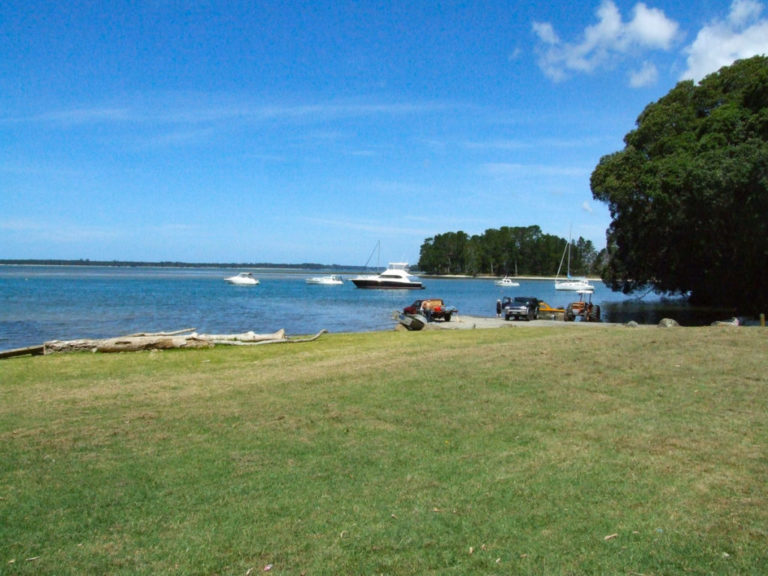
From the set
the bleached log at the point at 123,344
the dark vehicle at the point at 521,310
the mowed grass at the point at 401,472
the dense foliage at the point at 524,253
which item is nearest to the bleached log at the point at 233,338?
the bleached log at the point at 123,344

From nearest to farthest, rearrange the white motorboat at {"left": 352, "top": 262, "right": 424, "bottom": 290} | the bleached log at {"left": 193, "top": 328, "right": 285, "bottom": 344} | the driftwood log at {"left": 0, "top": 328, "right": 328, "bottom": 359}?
the driftwood log at {"left": 0, "top": 328, "right": 328, "bottom": 359}
the bleached log at {"left": 193, "top": 328, "right": 285, "bottom": 344}
the white motorboat at {"left": 352, "top": 262, "right": 424, "bottom": 290}

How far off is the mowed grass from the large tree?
22.0m

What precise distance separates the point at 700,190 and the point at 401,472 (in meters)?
29.5

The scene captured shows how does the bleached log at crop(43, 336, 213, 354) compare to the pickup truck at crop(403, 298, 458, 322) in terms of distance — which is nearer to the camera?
the bleached log at crop(43, 336, 213, 354)

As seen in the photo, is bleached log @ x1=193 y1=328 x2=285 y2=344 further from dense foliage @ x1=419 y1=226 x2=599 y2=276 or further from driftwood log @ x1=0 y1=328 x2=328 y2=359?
dense foliage @ x1=419 y1=226 x2=599 y2=276

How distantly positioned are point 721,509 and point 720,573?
1.12 m

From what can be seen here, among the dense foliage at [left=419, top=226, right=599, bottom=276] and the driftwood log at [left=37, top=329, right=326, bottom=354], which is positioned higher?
the dense foliage at [left=419, top=226, right=599, bottom=276]

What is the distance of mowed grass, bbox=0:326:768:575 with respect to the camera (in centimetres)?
455

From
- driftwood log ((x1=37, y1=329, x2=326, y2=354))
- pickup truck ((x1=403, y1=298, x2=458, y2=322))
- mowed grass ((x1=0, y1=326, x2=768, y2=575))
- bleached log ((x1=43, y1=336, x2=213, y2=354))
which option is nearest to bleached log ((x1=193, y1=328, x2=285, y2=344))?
driftwood log ((x1=37, y1=329, x2=326, y2=354))

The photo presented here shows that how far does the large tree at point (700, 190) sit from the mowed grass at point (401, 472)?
72.1 ft

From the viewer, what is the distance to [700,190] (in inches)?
1209

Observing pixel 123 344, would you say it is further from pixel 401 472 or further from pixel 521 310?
pixel 521 310

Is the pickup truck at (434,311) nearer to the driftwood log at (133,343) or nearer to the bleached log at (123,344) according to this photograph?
the driftwood log at (133,343)

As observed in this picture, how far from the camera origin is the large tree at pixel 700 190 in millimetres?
30172
